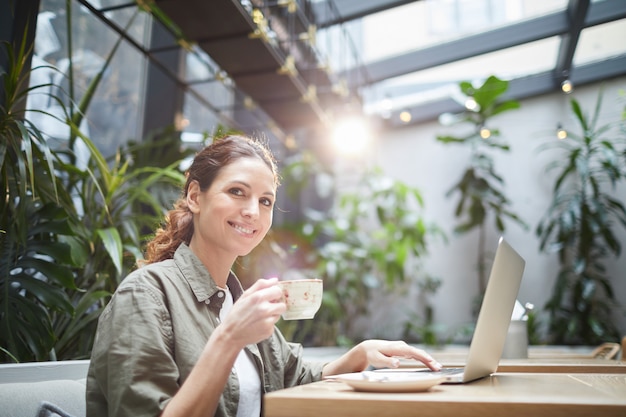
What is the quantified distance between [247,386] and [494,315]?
0.59 meters

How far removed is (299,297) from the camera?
1.04m

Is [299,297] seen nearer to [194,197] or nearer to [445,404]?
[445,404]

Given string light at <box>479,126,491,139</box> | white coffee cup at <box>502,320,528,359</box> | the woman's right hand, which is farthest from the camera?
string light at <box>479,126,491,139</box>

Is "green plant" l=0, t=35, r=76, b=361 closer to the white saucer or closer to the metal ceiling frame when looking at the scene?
the white saucer

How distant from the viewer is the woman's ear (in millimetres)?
1417

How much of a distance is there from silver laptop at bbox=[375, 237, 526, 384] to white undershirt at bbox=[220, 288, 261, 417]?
457mm

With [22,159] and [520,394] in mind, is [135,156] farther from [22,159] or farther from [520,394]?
[520,394]

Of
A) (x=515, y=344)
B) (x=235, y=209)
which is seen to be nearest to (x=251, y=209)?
(x=235, y=209)

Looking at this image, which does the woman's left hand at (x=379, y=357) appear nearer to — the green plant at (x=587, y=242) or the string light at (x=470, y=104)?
the green plant at (x=587, y=242)

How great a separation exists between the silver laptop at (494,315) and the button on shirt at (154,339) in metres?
0.51

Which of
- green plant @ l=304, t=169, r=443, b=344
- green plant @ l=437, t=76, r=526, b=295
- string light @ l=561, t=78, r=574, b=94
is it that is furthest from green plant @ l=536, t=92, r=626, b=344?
green plant @ l=304, t=169, r=443, b=344

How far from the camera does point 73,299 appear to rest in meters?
2.02

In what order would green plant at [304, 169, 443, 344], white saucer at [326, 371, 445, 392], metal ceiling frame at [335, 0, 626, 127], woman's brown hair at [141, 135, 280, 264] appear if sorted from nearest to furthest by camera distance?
white saucer at [326, 371, 445, 392], woman's brown hair at [141, 135, 280, 264], metal ceiling frame at [335, 0, 626, 127], green plant at [304, 169, 443, 344]

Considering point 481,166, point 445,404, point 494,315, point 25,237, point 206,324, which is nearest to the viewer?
point 445,404
